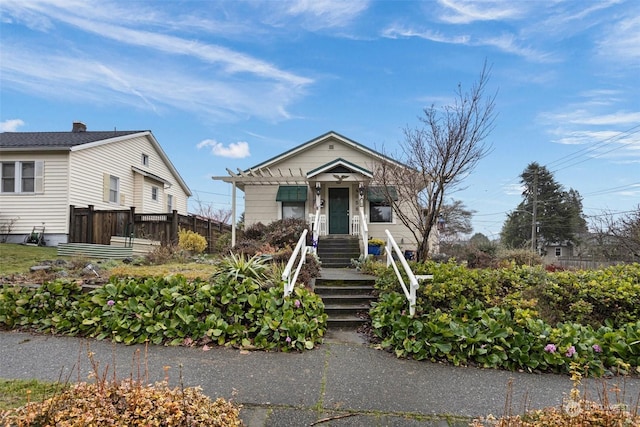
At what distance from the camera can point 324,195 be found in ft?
47.4

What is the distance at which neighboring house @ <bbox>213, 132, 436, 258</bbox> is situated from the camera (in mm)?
14109

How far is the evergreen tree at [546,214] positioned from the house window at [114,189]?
35.6m

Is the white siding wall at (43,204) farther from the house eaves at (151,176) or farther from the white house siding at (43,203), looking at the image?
the house eaves at (151,176)

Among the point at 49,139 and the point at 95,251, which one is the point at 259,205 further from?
the point at 49,139

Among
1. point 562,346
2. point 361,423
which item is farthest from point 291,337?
point 562,346

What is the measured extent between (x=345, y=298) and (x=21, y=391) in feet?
15.5

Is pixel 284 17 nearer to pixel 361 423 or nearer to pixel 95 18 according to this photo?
pixel 95 18

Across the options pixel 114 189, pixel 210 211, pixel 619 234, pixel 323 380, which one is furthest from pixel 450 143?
pixel 210 211

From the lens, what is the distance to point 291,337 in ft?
15.8

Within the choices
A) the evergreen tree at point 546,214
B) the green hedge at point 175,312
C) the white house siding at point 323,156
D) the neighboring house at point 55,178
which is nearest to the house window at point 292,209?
the white house siding at point 323,156

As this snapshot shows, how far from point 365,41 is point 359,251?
6595mm

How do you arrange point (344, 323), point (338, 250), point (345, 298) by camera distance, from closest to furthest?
point (344, 323)
point (345, 298)
point (338, 250)

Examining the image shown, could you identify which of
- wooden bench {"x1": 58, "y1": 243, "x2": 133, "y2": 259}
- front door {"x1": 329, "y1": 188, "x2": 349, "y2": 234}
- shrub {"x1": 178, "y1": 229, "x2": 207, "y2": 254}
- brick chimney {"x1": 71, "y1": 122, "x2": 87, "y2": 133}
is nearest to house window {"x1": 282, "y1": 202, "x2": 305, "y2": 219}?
front door {"x1": 329, "y1": 188, "x2": 349, "y2": 234}

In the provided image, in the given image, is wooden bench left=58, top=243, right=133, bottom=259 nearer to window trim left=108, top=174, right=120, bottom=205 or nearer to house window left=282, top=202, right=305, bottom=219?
window trim left=108, top=174, right=120, bottom=205
